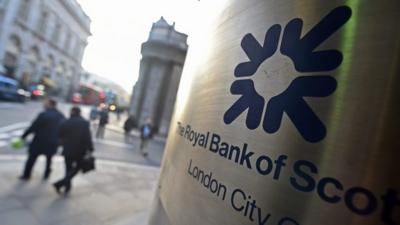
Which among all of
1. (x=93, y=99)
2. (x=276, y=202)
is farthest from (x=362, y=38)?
(x=93, y=99)

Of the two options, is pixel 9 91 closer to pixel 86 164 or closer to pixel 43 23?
pixel 86 164

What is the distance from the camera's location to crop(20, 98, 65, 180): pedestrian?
6.71 m

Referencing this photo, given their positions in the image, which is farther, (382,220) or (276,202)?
(276,202)

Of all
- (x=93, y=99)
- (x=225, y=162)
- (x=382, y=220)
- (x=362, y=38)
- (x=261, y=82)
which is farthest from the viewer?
(x=93, y=99)

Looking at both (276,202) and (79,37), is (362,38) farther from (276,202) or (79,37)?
(79,37)

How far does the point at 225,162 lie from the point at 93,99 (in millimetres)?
49773

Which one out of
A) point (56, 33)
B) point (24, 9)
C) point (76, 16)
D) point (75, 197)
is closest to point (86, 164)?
point (75, 197)

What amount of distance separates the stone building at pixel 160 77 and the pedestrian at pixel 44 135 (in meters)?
19.3

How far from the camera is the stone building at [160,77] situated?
87.6 ft

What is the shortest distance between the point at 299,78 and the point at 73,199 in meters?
5.84

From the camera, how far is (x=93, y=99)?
160ft

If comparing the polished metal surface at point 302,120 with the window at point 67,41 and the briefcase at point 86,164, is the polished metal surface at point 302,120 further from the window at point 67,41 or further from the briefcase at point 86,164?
the window at point 67,41

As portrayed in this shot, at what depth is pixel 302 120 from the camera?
1.16 meters

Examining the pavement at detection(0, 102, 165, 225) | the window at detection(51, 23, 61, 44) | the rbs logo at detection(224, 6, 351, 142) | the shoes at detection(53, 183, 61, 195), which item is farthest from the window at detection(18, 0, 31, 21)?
the rbs logo at detection(224, 6, 351, 142)
